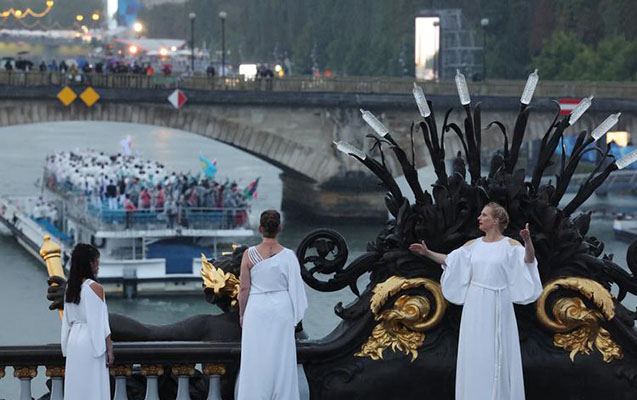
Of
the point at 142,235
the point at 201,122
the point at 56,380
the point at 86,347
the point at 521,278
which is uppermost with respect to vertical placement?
the point at 521,278

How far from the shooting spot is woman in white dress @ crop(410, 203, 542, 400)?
682 centimetres

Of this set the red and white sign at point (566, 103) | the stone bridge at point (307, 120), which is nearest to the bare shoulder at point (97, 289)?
the red and white sign at point (566, 103)

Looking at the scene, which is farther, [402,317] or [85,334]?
[402,317]

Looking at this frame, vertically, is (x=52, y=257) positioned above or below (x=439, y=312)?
above

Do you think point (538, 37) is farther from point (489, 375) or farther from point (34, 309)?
point (489, 375)

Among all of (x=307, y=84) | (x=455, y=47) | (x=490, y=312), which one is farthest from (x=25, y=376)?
(x=455, y=47)

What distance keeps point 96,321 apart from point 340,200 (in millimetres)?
41032

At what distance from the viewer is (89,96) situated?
45.8 meters

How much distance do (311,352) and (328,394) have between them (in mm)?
190

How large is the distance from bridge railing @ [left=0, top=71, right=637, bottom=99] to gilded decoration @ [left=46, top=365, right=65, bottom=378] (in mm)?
39140

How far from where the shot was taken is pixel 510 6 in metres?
68.7

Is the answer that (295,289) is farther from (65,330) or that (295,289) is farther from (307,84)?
(307,84)

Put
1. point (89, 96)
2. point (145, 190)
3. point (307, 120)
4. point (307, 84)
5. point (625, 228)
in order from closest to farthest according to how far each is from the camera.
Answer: point (145, 190) < point (625, 228) < point (89, 96) < point (307, 120) < point (307, 84)

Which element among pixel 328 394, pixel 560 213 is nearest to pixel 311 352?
pixel 328 394
